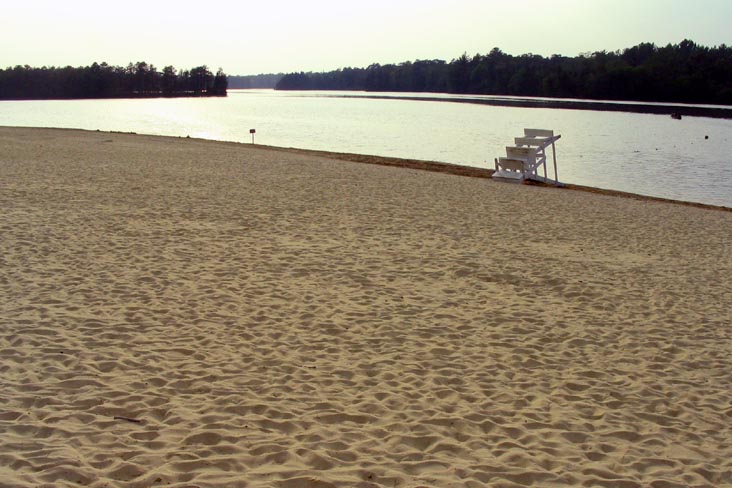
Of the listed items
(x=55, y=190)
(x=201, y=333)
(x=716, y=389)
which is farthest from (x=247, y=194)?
(x=716, y=389)

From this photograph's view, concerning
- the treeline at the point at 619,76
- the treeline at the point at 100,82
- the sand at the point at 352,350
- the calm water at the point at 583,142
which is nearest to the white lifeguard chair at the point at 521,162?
the calm water at the point at 583,142

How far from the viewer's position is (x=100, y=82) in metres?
132

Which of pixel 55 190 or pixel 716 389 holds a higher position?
pixel 55 190

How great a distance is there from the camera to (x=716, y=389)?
19.4 feet

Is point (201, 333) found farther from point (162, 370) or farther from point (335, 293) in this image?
point (335, 293)

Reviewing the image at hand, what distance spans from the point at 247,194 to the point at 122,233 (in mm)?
5050

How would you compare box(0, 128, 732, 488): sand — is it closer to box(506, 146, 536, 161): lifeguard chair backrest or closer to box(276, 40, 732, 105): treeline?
box(506, 146, 536, 161): lifeguard chair backrest

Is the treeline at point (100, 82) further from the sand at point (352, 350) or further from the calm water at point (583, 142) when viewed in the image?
the sand at point (352, 350)

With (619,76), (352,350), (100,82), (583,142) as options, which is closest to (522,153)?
(352,350)

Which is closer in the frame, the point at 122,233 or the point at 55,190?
the point at 122,233

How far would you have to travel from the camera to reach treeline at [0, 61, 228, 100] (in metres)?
127

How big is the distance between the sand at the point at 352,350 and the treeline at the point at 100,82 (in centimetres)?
12782

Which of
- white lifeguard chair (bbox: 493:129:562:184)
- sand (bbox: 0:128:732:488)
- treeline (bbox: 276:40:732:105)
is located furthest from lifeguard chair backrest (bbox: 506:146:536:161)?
treeline (bbox: 276:40:732:105)

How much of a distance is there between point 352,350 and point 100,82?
13841cm
